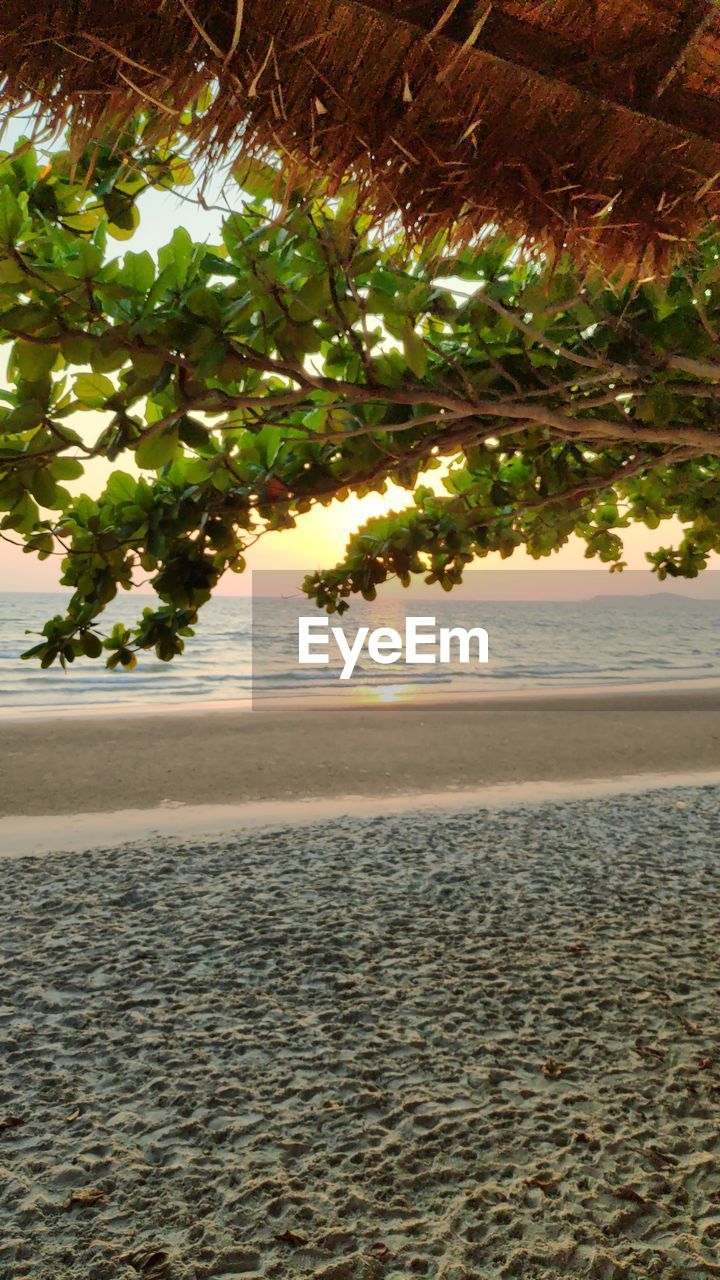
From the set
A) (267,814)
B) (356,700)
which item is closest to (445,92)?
(267,814)

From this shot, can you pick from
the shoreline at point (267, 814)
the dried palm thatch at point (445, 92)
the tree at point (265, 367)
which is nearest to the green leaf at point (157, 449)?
the tree at point (265, 367)

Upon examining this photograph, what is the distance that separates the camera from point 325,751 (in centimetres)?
1076

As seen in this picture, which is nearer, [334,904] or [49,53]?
[49,53]

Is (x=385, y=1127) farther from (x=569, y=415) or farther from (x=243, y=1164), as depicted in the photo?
(x=569, y=415)

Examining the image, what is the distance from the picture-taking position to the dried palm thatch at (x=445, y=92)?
3.78ft

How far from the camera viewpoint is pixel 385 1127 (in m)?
2.81

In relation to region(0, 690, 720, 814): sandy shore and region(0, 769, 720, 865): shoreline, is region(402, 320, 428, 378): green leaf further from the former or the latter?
region(0, 690, 720, 814): sandy shore

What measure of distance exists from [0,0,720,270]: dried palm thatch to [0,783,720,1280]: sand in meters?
2.31

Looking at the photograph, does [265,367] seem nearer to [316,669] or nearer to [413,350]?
[413,350]

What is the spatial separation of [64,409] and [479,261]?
104 centimetres

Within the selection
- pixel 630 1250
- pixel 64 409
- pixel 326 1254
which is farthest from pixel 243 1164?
pixel 64 409

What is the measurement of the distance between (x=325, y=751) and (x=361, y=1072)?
7.64m

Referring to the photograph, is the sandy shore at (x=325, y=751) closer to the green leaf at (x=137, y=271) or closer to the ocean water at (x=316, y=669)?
the ocean water at (x=316, y=669)

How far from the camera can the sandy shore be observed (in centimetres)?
874
